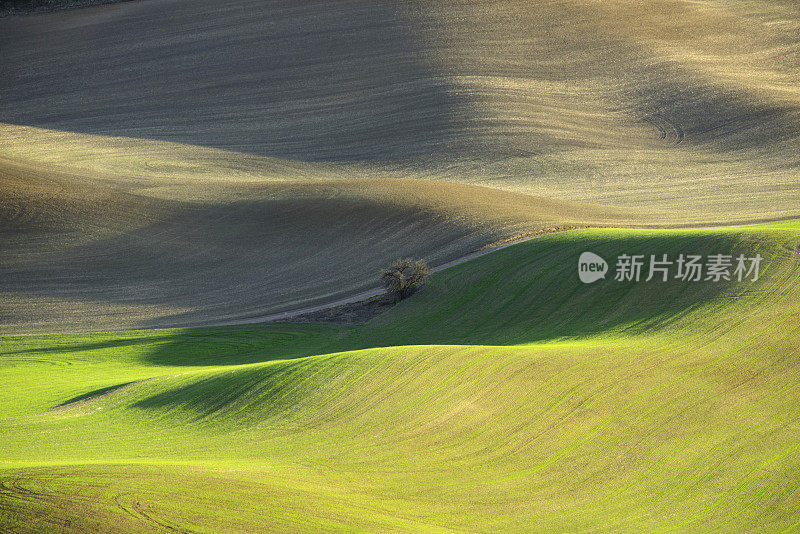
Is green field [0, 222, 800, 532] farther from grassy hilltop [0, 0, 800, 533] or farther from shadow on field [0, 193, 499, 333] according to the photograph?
shadow on field [0, 193, 499, 333]

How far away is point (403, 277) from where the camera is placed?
26.4m

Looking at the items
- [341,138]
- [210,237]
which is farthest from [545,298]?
[341,138]

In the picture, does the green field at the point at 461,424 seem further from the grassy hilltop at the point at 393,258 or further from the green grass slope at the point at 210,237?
the green grass slope at the point at 210,237

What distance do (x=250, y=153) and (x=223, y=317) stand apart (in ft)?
77.5

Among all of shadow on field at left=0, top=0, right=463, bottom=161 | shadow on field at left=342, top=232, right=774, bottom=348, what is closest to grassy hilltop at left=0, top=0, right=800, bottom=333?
shadow on field at left=0, top=0, right=463, bottom=161

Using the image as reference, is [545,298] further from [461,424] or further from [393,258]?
[461,424]

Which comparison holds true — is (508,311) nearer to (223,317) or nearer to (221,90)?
(223,317)

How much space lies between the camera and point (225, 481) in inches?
386

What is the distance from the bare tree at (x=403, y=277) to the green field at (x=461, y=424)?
3.13 meters

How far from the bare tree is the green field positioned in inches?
123

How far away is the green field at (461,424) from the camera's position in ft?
31.5

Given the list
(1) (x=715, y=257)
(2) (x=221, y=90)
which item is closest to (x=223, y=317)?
(1) (x=715, y=257)

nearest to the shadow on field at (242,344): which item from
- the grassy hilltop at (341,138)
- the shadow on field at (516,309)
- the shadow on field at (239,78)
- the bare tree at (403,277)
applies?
the shadow on field at (516,309)

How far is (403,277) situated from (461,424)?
12.5m
